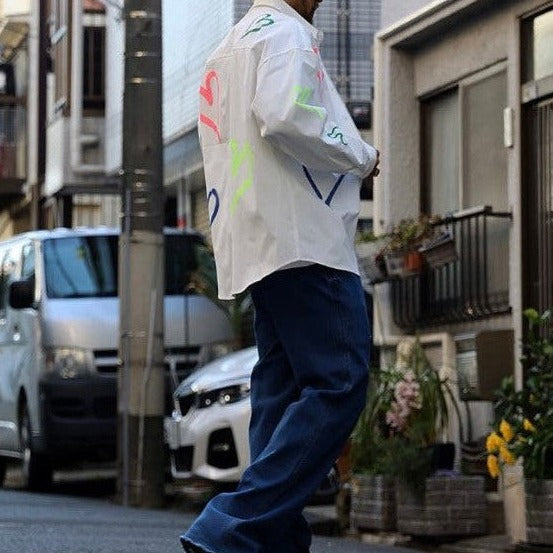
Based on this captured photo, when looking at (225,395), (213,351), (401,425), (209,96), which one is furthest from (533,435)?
(213,351)

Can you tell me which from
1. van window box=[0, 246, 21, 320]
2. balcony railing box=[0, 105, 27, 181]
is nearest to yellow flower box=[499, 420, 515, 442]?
van window box=[0, 246, 21, 320]

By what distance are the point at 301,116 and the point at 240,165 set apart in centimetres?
25

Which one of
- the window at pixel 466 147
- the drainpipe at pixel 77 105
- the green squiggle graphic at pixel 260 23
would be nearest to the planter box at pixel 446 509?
the window at pixel 466 147

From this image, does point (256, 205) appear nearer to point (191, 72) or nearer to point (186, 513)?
point (186, 513)

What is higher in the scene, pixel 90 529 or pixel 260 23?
A: pixel 260 23

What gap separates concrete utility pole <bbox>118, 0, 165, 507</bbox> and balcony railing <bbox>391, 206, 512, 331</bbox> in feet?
5.66

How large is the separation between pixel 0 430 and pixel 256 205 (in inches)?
427

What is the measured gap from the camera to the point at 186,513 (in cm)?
1263

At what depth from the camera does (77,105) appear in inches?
1045

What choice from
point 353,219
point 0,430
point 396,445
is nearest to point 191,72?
point 0,430

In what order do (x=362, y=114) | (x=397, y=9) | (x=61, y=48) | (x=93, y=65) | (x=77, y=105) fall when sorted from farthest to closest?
(x=61, y=48) < (x=93, y=65) < (x=77, y=105) < (x=362, y=114) < (x=397, y=9)

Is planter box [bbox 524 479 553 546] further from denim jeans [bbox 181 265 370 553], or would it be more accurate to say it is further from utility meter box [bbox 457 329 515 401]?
denim jeans [bbox 181 265 370 553]

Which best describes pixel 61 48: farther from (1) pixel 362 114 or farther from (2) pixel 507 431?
(2) pixel 507 431

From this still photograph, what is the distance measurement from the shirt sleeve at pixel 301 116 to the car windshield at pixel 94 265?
970 centimetres
